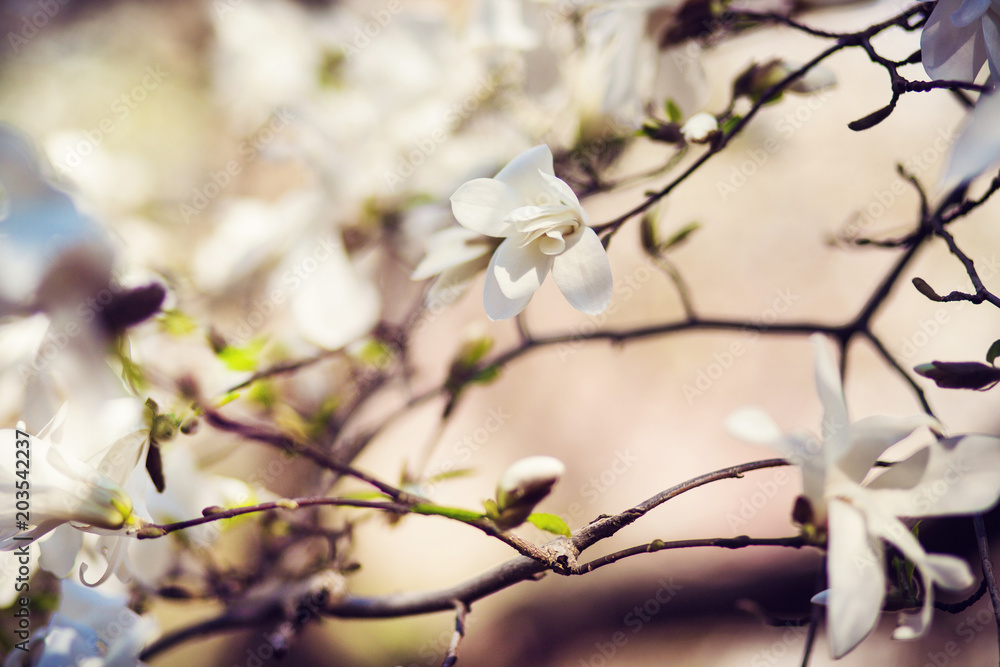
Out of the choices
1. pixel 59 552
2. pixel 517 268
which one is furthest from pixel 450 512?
pixel 59 552

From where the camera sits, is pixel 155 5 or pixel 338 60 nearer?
pixel 338 60

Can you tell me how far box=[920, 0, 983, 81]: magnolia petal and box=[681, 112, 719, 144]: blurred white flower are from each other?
0.11m

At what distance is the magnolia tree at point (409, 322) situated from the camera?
0.31m

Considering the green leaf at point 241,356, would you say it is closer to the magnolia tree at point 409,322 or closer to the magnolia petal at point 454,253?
the magnolia tree at point 409,322

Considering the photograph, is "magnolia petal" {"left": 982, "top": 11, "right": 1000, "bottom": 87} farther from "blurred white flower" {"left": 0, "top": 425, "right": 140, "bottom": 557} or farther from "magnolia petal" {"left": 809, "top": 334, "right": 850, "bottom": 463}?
"blurred white flower" {"left": 0, "top": 425, "right": 140, "bottom": 557}

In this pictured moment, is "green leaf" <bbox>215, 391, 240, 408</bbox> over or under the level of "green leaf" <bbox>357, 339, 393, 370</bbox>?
over

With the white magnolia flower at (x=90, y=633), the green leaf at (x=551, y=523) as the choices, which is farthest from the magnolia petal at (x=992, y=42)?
the white magnolia flower at (x=90, y=633)

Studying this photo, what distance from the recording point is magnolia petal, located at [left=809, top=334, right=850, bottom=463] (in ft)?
0.92

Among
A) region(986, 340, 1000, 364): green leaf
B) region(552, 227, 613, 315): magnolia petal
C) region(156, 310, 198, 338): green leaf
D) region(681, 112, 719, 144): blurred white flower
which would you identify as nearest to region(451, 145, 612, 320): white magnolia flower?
region(552, 227, 613, 315): magnolia petal

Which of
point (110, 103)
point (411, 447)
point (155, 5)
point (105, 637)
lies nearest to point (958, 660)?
point (411, 447)

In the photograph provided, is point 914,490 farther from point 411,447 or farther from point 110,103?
point 110,103

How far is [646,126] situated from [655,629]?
2.37ft

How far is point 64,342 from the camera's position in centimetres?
40

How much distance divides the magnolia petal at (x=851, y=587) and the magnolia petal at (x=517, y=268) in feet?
0.61
